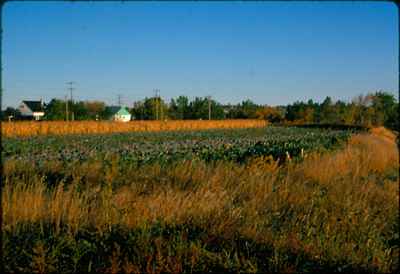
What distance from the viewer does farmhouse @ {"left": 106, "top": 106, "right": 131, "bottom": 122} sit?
65744 mm

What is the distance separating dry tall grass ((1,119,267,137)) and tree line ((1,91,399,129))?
3.23m

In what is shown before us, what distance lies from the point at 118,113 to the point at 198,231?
64.6m

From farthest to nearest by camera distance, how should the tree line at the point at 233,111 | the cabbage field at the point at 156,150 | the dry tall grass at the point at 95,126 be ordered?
the tree line at the point at 233,111
the dry tall grass at the point at 95,126
the cabbage field at the point at 156,150

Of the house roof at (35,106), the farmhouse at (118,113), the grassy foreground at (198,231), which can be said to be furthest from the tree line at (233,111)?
the grassy foreground at (198,231)

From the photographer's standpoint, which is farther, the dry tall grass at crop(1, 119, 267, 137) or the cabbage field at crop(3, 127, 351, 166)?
the dry tall grass at crop(1, 119, 267, 137)

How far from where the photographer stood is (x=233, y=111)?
94.2m

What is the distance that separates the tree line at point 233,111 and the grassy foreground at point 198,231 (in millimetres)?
37436

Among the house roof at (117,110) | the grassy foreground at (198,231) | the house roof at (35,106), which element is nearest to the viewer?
the grassy foreground at (198,231)

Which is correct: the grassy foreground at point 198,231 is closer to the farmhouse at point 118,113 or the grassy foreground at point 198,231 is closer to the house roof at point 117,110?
the farmhouse at point 118,113

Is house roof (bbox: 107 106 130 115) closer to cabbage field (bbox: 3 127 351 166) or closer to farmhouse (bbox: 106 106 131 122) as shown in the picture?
farmhouse (bbox: 106 106 131 122)

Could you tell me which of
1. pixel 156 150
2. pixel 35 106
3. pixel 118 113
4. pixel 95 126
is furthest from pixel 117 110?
pixel 156 150

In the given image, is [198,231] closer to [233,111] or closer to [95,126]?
[95,126]

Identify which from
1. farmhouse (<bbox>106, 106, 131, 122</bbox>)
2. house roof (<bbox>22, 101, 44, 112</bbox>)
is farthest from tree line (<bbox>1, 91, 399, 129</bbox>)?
house roof (<bbox>22, 101, 44, 112</bbox>)

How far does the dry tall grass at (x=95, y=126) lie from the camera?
124 ft
